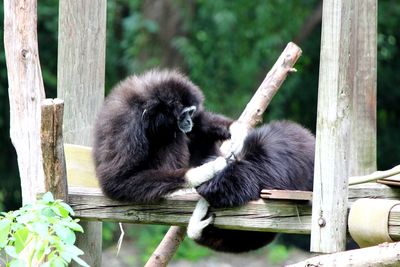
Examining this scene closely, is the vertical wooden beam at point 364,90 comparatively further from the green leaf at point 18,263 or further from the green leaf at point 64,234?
the green leaf at point 18,263

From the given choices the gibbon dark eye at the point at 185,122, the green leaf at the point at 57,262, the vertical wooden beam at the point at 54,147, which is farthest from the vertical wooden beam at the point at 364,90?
the green leaf at the point at 57,262

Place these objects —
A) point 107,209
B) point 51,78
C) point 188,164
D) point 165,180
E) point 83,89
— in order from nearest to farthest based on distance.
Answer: point 165,180, point 107,209, point 188,164, point 83,89, point 51,78

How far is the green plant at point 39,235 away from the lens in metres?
3.85

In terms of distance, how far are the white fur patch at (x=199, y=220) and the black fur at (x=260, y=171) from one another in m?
0.06

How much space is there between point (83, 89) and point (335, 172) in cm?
243

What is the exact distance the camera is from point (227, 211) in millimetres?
4863

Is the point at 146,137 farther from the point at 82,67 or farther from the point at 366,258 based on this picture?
the point at 366,258

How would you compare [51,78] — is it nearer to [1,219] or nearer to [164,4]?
[164,4]

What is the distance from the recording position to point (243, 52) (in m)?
14.1

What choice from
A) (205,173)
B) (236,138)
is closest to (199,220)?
(205,173)

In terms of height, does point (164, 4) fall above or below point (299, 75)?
above

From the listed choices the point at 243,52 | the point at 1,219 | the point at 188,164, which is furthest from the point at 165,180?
the point at 243,52

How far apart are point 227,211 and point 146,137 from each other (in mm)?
802

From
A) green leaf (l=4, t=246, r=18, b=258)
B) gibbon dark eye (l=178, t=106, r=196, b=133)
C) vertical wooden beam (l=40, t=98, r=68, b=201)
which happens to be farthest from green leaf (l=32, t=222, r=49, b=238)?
gibbon dark eye (l=178, t=106, r=196, b=133)
